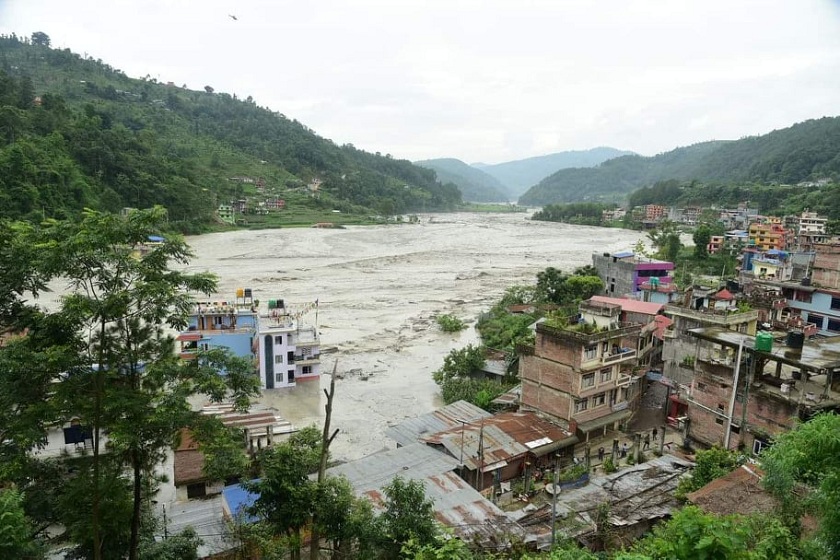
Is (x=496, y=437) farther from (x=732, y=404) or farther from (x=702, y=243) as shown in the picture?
(x=702, y=243)

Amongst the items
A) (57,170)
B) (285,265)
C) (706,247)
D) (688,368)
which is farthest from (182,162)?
(688,368)

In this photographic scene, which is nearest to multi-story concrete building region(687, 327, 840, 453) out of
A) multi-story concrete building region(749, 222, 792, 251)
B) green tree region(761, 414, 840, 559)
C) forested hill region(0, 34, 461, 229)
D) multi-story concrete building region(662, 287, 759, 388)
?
multi-story concrete building region(662, 287, 759, 388)

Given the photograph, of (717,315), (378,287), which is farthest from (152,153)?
(717,315)

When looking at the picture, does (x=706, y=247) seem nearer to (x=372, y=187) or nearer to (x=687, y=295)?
(x=687, y=295)

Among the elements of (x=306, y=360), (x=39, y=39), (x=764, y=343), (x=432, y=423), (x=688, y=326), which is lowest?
(x=306, y=360)

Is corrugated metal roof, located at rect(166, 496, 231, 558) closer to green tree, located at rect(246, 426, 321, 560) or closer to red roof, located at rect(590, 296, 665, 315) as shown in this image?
green tree, located at rect(246, 426, 321, 560)

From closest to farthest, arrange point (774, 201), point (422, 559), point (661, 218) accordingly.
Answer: point (422, 559)
point (774, 201)
point (661, 218)
